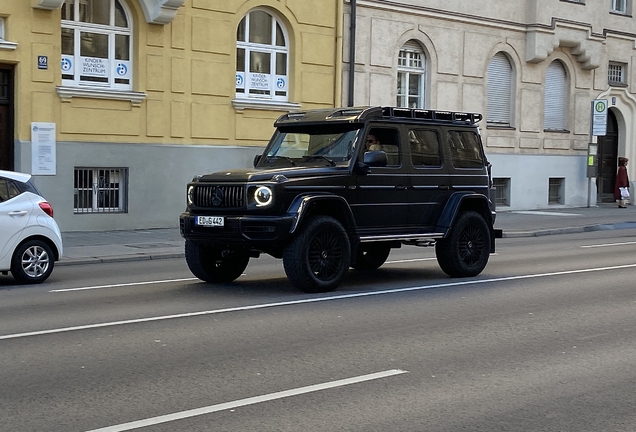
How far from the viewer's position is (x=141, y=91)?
21766mm

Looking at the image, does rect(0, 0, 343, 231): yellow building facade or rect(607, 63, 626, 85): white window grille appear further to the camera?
rect(607, 63, 626, 85): white window grille

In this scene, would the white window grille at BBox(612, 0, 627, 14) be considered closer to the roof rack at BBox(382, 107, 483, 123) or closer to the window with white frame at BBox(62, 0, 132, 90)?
the window with white frame at BBox(62, 0, 132, 90)

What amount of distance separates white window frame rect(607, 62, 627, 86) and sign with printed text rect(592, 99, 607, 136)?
2401 mm

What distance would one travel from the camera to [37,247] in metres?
13.2

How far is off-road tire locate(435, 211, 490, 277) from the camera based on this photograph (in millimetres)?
13492

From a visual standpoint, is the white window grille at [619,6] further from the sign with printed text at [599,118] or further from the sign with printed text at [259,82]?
the sign with printed text at [259,82]

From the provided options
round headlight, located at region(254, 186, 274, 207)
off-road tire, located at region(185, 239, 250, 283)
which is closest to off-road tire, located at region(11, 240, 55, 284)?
off-road tire, located at region(185, 239, 250, 283)

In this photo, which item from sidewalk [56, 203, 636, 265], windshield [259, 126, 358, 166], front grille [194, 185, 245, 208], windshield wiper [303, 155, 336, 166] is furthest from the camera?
sidewalk [56, 203, 636, 265]

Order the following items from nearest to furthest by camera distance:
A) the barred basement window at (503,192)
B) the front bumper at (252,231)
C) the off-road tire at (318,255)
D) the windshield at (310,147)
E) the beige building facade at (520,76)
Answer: the front bumper at (252,231), the off-road tire at (318,255), the windshield at (310,147), the beige building facade at (520,76), the barred basement window at (503,192)

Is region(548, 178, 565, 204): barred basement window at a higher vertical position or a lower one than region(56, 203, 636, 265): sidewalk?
higher

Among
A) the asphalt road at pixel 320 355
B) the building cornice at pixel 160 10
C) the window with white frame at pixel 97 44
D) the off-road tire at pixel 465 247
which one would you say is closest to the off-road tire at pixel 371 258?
the asphalt road at pixel 320 355

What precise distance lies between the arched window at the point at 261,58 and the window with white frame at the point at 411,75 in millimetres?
4091

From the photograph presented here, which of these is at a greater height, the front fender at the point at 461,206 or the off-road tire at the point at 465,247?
the front fender at the point at 461,206

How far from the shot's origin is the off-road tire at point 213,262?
12.6m
